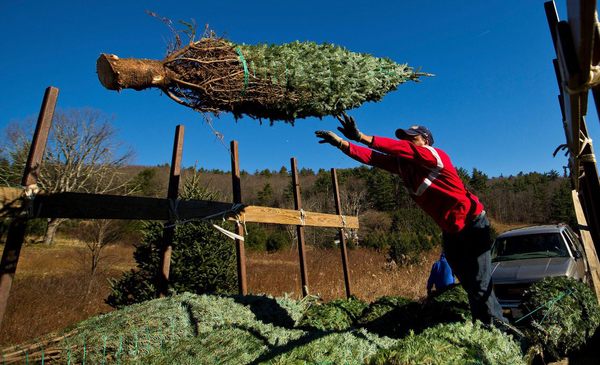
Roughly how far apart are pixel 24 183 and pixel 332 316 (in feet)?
11.6

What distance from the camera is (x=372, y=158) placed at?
369cm

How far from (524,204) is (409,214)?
2570 centimetres

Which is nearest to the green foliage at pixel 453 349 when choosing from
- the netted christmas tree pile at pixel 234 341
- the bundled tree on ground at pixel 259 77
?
the netted christmas tree pile at pixel 234 341

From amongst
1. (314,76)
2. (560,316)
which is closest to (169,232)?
(314,76)

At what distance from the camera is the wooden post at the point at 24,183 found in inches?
120

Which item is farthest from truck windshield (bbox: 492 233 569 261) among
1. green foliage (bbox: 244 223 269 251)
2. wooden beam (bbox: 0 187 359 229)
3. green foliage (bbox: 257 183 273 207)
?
green foliage (bbox: 257 183 273 207)

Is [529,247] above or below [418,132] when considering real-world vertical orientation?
below

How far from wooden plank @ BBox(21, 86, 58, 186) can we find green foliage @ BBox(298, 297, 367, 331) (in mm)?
3149

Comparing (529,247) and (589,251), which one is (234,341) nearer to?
(589,251)

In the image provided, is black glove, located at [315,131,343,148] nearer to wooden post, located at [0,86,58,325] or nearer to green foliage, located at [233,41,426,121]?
green foliage, located at [233,41,426,121]

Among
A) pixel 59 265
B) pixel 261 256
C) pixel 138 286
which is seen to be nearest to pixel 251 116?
pixel 138 286

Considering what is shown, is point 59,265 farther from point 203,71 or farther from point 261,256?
point 203,71

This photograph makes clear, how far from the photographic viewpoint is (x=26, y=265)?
2191cm

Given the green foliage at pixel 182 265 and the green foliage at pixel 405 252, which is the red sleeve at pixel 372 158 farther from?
the green foliage at pixel 405 252
